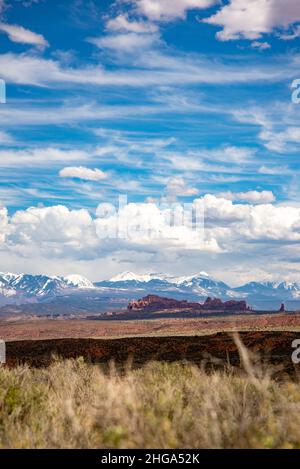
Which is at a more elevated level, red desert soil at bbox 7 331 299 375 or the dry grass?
the dry grass

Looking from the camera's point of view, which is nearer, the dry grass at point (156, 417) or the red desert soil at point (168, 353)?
the dry grass at point (156, 417)

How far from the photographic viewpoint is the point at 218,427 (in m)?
9.71

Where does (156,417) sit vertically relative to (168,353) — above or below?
above

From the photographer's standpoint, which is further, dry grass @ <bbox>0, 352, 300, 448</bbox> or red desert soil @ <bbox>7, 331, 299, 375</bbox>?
red desert soil @ <bbox>7, 331, 299, 375</bbox>

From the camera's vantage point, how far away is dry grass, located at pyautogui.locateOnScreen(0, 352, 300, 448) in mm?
9484

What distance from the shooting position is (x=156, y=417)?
434 inches

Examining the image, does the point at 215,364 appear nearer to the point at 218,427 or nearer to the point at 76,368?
the point at 76,368

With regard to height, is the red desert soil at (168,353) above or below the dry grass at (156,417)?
below

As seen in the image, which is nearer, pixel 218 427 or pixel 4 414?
pixel 218 427

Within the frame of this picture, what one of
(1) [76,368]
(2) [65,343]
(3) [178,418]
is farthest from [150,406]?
(2) [65,343]

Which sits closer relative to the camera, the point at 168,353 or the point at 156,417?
the point at 156,417

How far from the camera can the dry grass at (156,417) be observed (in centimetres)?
948
